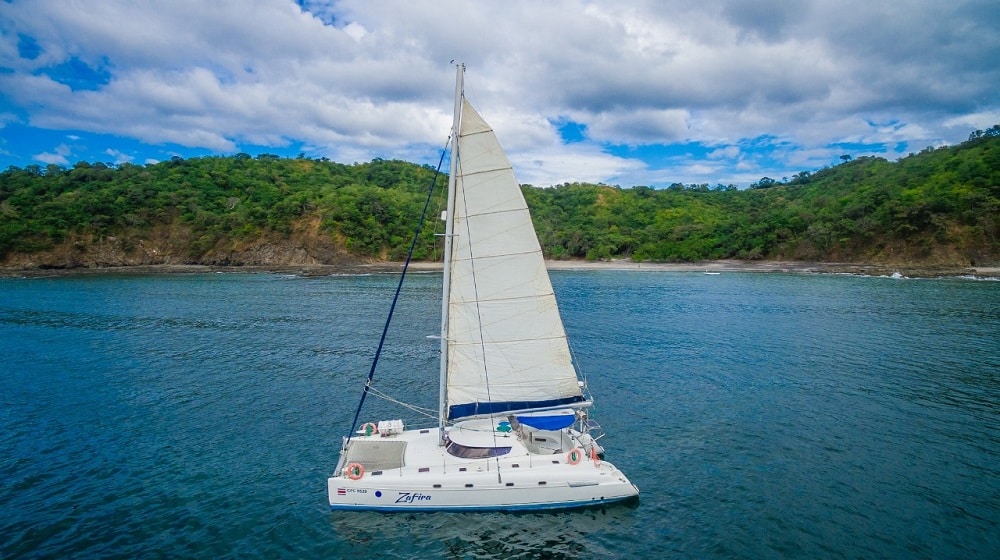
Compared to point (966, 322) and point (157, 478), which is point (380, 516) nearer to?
point (157, 478)

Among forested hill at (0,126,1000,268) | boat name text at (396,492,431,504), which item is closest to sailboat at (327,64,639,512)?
boat name text at (396,492,431,504)

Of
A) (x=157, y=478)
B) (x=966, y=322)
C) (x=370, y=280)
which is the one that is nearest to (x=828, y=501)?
(x=157, y=478)

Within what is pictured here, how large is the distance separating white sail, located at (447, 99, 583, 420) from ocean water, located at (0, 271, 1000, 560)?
4339 millimetres

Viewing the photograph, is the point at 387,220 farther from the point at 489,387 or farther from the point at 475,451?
the point at 475,451

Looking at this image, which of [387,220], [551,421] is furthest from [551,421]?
[387,220]

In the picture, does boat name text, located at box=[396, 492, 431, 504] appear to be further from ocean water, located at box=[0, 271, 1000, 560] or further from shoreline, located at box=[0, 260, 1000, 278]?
shoreline, located at box=[0, 260, 1000, 278]

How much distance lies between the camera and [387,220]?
136 m

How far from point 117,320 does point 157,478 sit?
43482mm

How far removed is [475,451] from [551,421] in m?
3.10

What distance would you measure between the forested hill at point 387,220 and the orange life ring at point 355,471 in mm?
88330

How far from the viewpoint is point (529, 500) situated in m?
18.3

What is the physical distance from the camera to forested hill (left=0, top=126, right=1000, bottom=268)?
103 metres

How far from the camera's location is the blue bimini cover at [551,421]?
19875 mm

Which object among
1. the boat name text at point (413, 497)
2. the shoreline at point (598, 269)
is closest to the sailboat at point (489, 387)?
the boat name text at point (413, 497)
